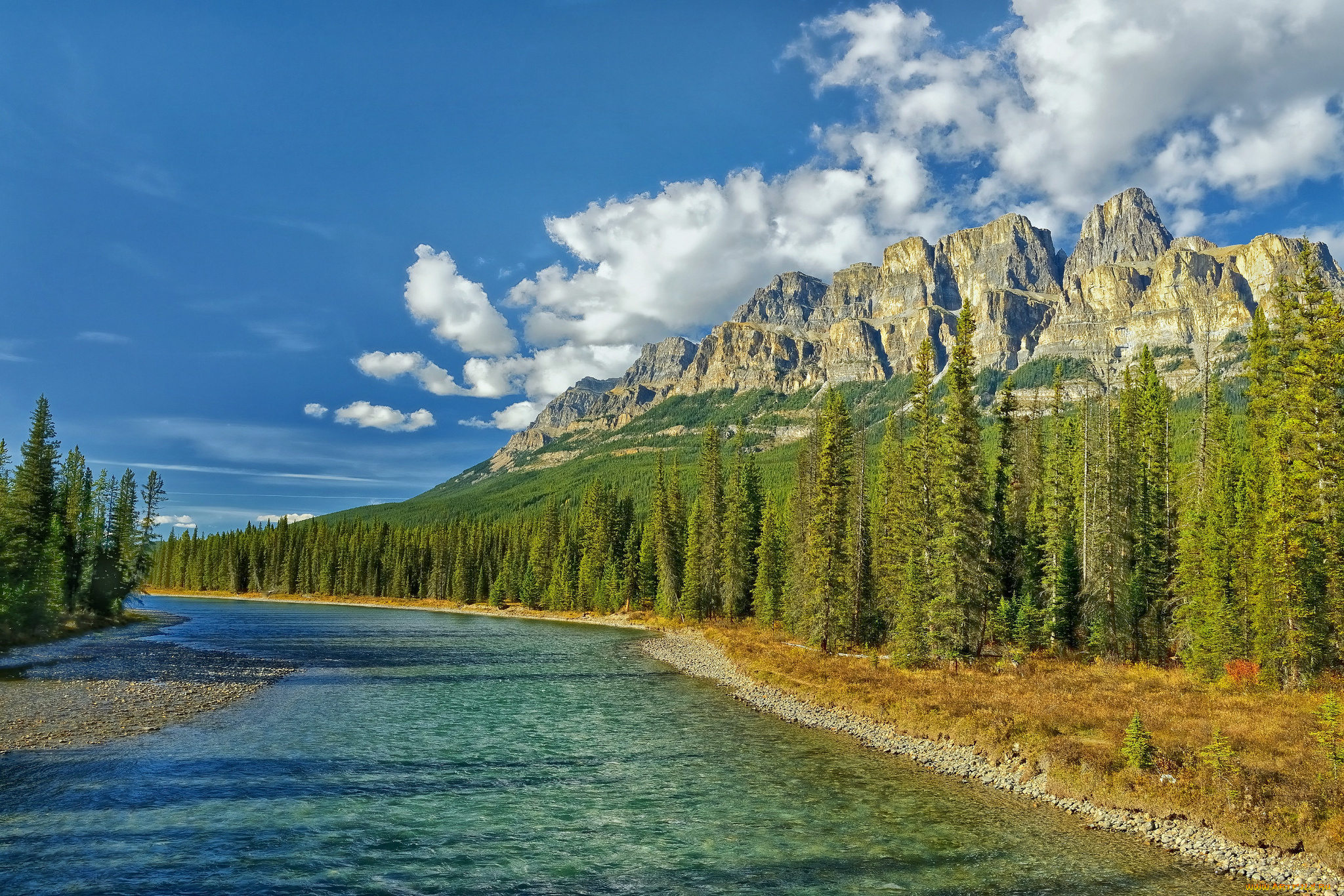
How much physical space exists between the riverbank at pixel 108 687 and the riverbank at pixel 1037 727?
25842 millimetres

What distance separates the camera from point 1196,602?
119ft

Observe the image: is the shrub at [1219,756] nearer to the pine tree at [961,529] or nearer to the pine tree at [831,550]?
the pine tree at [961,529]

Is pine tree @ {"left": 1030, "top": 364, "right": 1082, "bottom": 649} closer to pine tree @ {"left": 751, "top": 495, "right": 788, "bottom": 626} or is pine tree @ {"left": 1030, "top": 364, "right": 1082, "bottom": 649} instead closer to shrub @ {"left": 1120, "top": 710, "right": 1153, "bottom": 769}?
pine tree @ {"left": 751, "top": 495, "right": 788, "bottom": 626}

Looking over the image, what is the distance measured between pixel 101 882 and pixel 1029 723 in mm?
25590

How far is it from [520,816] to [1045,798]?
581 inches

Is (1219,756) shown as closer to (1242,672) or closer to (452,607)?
(1242,672)

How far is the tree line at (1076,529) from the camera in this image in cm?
3030

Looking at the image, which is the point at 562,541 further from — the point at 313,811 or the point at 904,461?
the point at 313,811

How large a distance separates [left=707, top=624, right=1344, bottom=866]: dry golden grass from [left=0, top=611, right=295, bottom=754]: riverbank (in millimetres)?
28216

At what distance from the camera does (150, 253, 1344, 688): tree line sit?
30297 millimetres

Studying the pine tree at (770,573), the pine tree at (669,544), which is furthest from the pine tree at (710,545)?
the pine tree at (770,573)

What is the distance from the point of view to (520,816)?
17.3m

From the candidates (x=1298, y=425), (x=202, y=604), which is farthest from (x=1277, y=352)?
(x=202, y=604)

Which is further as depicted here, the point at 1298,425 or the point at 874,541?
the point at 874,541
